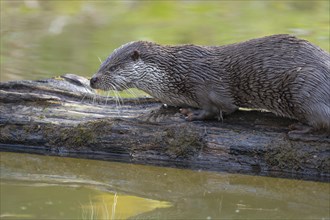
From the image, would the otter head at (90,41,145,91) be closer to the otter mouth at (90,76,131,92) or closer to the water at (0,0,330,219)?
the otter mouth at (90,76,131,92)

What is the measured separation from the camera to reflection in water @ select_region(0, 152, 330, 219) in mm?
5535

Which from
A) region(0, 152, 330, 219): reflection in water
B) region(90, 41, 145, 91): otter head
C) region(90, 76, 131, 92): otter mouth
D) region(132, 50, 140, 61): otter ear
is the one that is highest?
region(132, 50, 140, 61): otter ear

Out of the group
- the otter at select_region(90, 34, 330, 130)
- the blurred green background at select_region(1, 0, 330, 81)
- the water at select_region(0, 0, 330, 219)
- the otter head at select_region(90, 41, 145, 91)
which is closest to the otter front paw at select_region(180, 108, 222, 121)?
the otter at select_region(90, 34, 330, 130)

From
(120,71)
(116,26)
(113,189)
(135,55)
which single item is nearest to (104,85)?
(120,71)

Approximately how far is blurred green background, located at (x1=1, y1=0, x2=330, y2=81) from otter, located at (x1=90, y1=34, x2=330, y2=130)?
2654 millimetres

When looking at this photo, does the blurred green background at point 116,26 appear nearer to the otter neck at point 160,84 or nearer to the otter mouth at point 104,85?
the otter mouth at point 104,85

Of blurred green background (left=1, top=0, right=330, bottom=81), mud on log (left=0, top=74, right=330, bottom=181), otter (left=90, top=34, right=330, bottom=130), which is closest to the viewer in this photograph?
otter (left=90, top=34, right=330, bottom=130)

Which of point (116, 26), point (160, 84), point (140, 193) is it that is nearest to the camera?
point (140, 193)

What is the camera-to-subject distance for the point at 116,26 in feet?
40.0

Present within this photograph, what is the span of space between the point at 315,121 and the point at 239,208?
2.89ft

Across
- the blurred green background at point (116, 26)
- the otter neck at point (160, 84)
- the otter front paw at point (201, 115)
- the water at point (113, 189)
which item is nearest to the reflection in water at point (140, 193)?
the water at point (113, 189)

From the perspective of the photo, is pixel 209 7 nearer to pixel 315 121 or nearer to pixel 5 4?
pixel 5 4

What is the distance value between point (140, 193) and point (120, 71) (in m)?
1.18

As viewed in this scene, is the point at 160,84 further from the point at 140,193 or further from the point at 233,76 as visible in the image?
the point at 140,193
